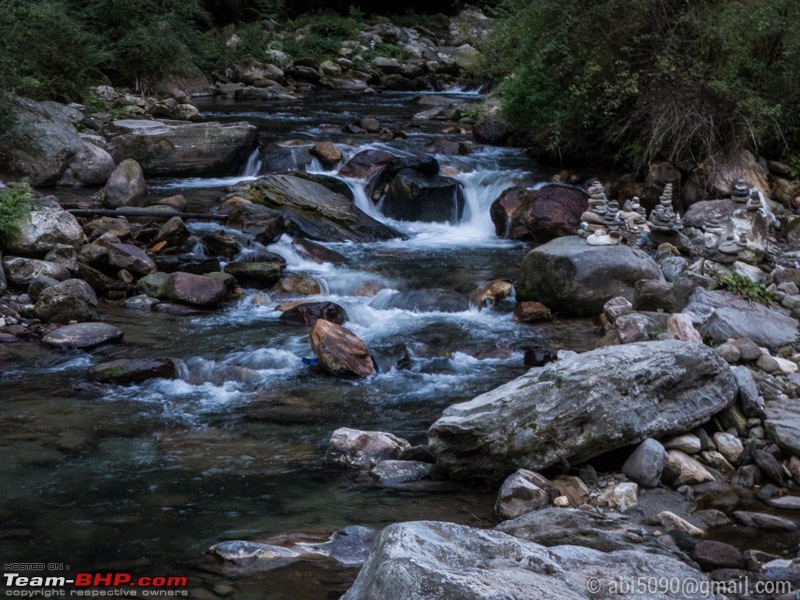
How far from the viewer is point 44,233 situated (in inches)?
366

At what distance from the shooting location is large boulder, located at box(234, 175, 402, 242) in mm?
11414

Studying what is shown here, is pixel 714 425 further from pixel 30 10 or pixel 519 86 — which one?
pixel 30 10

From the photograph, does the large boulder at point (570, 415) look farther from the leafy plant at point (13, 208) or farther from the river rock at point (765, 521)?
the leafy plant at point (13, 208)

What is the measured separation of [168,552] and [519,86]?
1081 centimetres

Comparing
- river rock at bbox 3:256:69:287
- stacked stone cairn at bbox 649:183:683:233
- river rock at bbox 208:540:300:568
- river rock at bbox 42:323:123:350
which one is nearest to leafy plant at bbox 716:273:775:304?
stacked stone cairn at bbox 649:183:683:233

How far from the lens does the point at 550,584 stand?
122 inches

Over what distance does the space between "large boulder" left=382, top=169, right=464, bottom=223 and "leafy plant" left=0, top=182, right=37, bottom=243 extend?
5231mm

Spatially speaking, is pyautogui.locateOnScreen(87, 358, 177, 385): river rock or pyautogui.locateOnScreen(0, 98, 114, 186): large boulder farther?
pyautogui.locateOnScreen(0, 98, 114, 186): large boulder

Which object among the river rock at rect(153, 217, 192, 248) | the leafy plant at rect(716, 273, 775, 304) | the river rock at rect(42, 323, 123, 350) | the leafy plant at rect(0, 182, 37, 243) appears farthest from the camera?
the river rock at rect(153, 217, 192, 248)

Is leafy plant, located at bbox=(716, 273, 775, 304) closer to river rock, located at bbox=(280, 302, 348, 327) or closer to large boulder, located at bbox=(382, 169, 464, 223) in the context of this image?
river rock, located at bbox=(280, 302, 348, 327)

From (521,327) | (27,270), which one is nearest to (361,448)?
(521,327)

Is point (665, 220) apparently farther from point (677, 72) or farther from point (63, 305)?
point (63, 305)

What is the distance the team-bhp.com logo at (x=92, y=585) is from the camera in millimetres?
3816

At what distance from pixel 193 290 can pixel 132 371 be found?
216 cm
